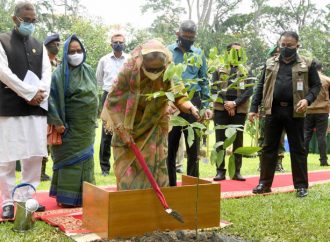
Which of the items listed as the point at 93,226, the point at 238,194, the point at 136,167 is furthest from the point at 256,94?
the point at 93,226

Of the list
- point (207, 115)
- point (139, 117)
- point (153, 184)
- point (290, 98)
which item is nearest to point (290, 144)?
point (290, 98)

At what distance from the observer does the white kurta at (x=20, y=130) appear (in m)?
4.09

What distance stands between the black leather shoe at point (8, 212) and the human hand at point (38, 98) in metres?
0.90

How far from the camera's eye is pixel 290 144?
17.5ft

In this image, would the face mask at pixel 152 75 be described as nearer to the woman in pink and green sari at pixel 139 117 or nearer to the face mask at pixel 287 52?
the woman in pink and green sari at pixel 139 117

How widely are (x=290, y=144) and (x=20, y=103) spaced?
2.86 meters

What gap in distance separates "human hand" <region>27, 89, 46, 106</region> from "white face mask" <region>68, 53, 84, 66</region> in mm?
611

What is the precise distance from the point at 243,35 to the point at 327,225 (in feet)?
106

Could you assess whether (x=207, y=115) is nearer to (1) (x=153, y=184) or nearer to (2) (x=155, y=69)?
(2) (x=155, y=69)

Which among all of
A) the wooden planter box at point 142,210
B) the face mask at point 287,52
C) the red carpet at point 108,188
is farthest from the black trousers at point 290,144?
the wooden planter box at point 142,210

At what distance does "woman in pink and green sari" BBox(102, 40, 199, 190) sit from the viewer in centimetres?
362

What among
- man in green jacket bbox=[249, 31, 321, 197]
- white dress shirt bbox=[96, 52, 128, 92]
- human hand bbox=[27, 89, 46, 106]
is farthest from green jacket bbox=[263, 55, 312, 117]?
human hand bbox=[27, 89, 46, 106]

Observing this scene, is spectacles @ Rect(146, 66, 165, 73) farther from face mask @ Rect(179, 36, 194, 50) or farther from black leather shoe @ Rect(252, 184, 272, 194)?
black leather shoe @ Rect(252, 184, 272, 194)

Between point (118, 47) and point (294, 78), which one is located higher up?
point (118, 47)
